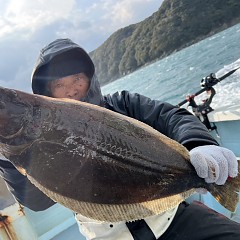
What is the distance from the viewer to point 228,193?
2326mm

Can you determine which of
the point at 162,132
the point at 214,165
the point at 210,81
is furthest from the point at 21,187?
the point at 210,81

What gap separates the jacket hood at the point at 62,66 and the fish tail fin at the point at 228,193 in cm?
175

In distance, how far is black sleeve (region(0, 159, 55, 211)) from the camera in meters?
2.86

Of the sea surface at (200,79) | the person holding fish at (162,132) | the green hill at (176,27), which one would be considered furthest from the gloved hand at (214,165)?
the green hill at (176,27)

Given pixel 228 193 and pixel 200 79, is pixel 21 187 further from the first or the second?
pixel 200 79

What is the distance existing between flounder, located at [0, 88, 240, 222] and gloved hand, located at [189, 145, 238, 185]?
15 cm

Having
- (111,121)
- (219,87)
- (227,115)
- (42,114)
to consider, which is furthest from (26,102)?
(219,87)

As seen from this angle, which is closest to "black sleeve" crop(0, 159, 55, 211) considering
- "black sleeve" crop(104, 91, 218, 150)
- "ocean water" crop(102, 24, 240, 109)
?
"black sleeve" crop(104, 91, 218, 150)

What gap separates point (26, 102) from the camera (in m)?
2.12

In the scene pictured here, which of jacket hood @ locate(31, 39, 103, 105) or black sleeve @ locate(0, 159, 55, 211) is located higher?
jacket hood @ locate(31, 39, 103, 105)

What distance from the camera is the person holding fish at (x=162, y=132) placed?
2357mm

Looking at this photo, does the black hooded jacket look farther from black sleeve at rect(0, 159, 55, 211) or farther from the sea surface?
the sea surface

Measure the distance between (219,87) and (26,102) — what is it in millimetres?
13481

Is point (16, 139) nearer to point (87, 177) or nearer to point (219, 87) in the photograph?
point (87, 177)
